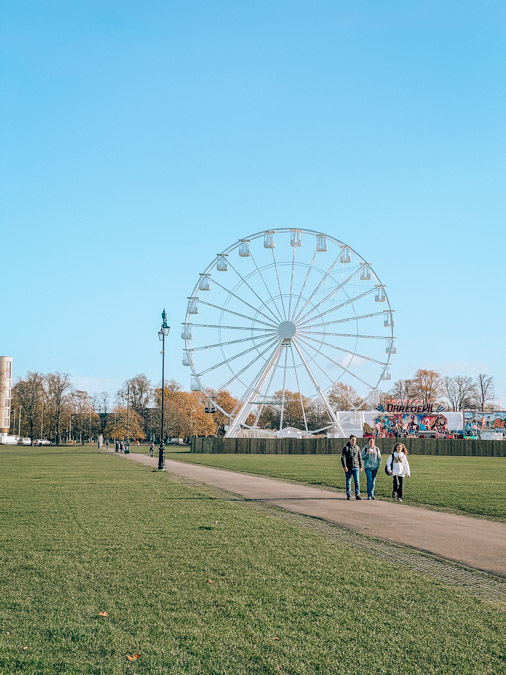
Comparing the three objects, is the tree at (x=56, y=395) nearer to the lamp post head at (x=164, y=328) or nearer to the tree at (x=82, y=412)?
the tree at (x=82, y=412)

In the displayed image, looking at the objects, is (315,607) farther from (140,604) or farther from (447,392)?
(447,392)

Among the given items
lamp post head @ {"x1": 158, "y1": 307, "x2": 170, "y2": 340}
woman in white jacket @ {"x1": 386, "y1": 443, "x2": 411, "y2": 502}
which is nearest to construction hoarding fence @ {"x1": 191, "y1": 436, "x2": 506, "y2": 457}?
lamp post head @ {"x1": 158, "y1": 307, "x2": 170, "y2": 340}

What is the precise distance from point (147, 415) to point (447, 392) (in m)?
53.1

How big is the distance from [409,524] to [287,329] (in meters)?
42.2

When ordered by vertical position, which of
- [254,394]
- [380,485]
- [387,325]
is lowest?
[380,485]

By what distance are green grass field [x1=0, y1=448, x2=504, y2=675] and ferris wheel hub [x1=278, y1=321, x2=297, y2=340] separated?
142 feet

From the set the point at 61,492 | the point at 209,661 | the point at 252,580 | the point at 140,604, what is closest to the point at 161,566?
the point at 252,580

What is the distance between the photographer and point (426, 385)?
116312 millimetres

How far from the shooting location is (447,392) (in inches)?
4621

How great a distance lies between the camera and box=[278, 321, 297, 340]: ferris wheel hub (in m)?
55.5

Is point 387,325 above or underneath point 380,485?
above

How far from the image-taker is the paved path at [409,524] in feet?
34.4

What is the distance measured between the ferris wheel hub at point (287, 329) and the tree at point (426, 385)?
65.7m

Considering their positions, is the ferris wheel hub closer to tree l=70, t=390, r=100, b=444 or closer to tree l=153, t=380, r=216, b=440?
tree l=153, t=380, r=216, b=440
